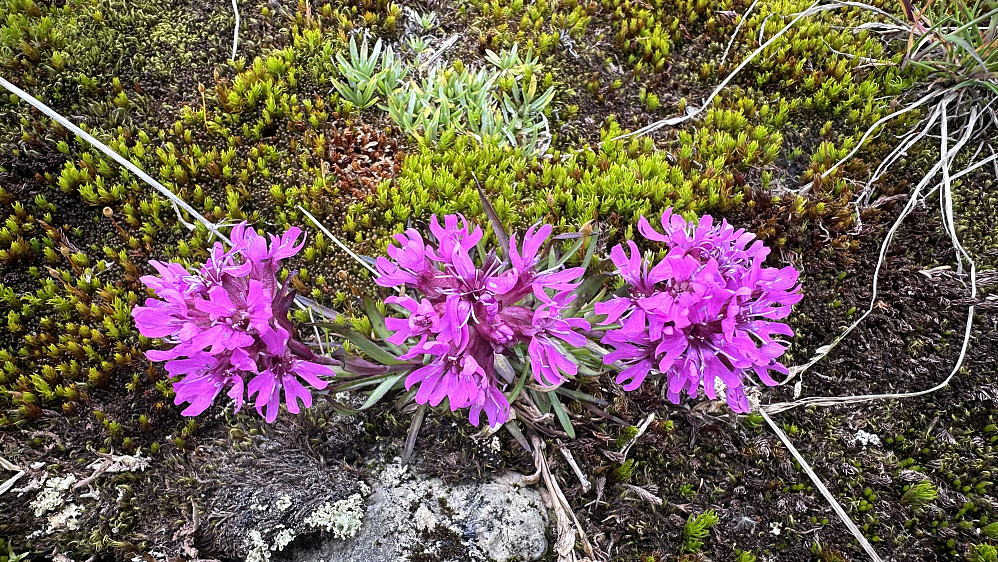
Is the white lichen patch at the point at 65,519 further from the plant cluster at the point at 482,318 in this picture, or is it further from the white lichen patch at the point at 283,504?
the plant cluster at the point at 482,318

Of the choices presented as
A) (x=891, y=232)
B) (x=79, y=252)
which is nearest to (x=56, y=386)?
(x=79, y=252)

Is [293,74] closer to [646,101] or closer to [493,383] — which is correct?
[646,101]

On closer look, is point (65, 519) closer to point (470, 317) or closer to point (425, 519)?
point (425, 519)

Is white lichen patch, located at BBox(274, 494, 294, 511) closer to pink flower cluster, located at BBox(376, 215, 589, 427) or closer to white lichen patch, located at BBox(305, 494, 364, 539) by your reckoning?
white lichen patch, located at BBox(305, 494, 364, 539)

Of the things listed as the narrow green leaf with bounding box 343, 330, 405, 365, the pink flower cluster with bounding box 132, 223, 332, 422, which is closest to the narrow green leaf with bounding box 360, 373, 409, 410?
the narrow green leaf with bounding box 343, 330, 405, 365

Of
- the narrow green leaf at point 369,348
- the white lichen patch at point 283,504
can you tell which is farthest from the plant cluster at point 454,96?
the white lichen patch at point 283,504
